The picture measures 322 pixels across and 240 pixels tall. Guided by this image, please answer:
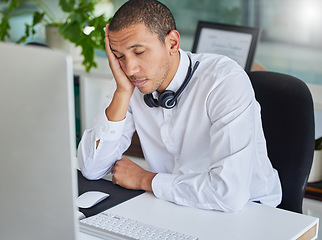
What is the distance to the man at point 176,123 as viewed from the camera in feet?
5.32

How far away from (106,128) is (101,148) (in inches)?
2.8

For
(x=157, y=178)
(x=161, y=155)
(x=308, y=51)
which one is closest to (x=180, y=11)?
(x=308, y=51)

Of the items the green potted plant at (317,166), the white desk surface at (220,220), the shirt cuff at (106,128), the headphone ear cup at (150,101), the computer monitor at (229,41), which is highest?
the computer monitor at (229,41)

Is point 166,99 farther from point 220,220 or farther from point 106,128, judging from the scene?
point 220,220

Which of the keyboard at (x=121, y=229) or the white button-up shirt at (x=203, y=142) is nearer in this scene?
the keyboard at (x=121, y=229)

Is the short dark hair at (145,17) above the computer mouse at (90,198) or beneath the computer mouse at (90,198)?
above

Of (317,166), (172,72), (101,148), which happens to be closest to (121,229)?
(101,148)

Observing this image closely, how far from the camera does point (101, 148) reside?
1856 millimetres

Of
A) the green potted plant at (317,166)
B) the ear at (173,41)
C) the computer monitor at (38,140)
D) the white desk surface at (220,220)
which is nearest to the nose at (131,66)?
the ear at (173,41)

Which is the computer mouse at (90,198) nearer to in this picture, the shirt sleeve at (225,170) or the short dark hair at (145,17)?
the shirt sleeve at (225,170)

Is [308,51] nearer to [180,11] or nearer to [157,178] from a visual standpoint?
[180,11]

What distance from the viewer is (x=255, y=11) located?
3703mm

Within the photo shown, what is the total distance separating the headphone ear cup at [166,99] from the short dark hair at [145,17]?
0.18 meters

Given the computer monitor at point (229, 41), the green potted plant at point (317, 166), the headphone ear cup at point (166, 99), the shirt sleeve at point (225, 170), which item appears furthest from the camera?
the computer monitor at point (229, 41)
